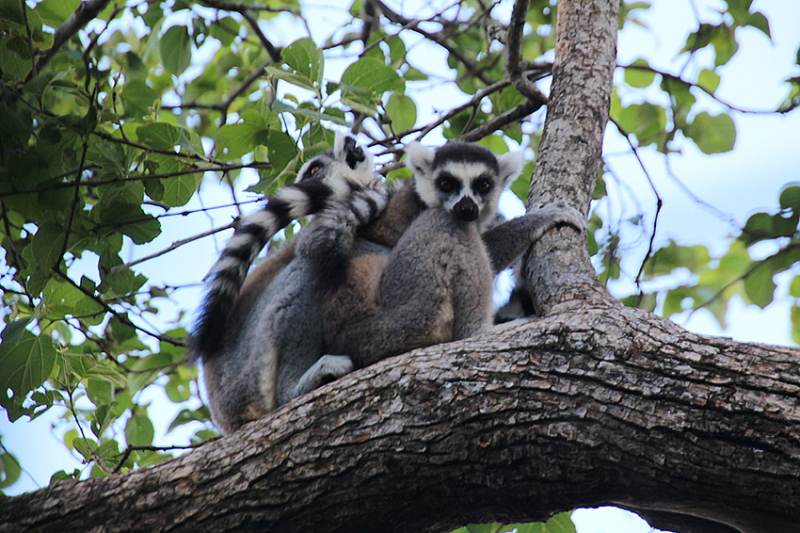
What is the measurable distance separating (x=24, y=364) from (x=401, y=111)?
3.06 m

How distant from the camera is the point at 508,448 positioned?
2158 mm

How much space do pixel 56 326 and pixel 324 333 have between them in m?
1.99

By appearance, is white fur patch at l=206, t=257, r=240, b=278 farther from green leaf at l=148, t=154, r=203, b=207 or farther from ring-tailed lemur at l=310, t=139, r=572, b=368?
green leaf at l=148, t=154, r=203, b=207

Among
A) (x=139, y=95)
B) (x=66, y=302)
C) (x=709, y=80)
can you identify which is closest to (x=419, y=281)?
(x=66, y=302)

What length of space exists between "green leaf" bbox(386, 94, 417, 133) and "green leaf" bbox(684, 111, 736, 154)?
6.72 ft

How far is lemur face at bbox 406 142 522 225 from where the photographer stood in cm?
373

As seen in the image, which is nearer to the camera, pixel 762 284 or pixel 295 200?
→ pixel 295 200

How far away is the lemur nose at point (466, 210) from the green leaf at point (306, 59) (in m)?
1.14

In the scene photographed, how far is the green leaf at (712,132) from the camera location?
4.33m

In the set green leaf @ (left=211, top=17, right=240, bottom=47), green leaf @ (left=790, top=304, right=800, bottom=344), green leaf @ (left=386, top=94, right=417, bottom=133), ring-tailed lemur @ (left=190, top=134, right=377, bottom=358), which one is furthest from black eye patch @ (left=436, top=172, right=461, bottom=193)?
green leaf @ (left=790, top=304, right=800, bottom=344)

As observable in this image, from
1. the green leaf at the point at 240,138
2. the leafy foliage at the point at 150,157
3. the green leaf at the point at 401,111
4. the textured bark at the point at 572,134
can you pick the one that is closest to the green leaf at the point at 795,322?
the leafy foliage at the point at 150,157

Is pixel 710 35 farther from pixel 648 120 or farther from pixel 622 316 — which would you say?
pixel 622 316

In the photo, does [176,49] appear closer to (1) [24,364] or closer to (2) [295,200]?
(2) [295,200]

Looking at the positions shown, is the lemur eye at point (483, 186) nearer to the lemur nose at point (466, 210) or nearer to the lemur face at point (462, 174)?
the lemur face at point (462, 174)
